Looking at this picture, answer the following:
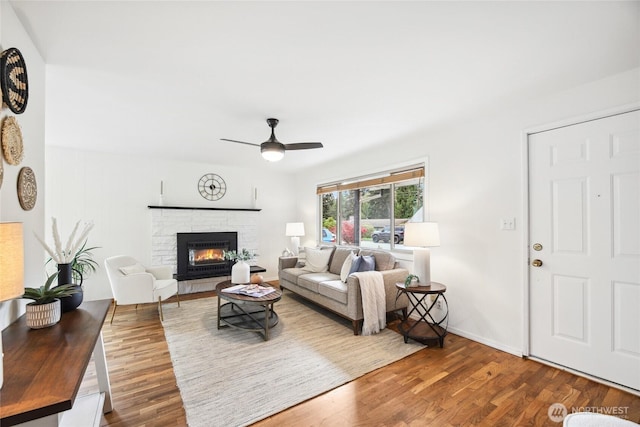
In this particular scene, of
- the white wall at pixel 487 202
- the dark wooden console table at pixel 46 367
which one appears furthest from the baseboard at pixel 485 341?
the dark wooden console table at pixel 46 367

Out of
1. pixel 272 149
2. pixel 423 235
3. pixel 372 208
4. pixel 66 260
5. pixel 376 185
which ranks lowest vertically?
pixel 66 260

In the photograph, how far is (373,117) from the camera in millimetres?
2990

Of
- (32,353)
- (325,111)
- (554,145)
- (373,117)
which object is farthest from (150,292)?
(554,145)

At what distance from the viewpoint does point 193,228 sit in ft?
17.0

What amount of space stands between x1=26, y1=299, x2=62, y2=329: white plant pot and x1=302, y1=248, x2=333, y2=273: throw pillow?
3.27 meters

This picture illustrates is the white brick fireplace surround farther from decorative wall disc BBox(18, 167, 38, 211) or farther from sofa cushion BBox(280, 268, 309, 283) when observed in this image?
decorative wall disc BBox(18, 167, 38, 211)

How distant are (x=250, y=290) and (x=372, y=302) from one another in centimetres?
144

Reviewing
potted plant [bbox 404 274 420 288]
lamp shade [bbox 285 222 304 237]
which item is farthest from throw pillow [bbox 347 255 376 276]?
lamp shade [bbox 285 222 304 237]

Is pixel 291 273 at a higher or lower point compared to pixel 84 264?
lower

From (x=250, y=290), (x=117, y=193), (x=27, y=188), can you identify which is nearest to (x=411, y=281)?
(x=250, y=290)

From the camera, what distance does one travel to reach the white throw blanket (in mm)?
3137

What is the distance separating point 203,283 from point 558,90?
5611mm

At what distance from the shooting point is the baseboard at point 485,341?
2.68 m

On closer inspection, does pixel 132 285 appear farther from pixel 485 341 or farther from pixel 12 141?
pixel 485 341
